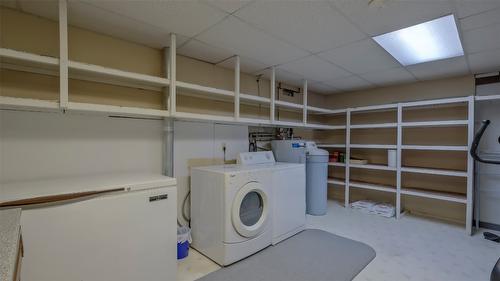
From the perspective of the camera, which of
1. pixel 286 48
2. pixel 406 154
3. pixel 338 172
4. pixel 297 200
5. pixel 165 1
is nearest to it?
pixel 165 1

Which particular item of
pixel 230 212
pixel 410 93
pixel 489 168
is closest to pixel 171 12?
pixel 230 212

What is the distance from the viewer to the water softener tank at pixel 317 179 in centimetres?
361

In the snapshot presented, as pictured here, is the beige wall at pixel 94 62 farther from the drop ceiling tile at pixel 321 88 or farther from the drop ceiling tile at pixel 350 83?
the drop ceiling tile at pixel 350 83

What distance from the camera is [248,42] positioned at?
2.30 m

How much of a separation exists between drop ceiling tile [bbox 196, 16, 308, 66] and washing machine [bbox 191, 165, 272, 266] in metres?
1.27

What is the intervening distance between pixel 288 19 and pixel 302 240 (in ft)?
7.62

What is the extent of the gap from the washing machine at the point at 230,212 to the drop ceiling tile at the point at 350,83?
2.08 m

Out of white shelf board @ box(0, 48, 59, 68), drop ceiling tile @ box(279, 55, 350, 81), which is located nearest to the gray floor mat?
white shelf board @ box(0, 48, 59, 68)

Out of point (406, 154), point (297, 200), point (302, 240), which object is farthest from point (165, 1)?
→ point (406, 154)

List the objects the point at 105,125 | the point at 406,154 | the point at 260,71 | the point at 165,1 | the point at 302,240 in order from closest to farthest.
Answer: the point at 165,1, the point at 105,125, the point at 302,240, the point at 260,71, the point at 406,154

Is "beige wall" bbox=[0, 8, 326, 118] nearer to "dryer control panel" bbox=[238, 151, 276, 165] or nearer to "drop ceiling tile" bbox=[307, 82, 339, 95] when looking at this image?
"dryer control panel" bbox=[238, 151, 276, 165]

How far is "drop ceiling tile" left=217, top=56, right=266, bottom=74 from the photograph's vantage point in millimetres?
2816

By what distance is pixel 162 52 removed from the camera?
2.50 meters

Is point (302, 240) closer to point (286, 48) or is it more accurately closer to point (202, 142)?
point (202, 142)
